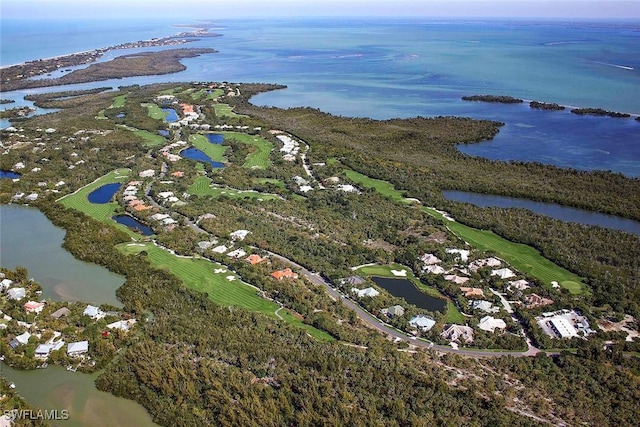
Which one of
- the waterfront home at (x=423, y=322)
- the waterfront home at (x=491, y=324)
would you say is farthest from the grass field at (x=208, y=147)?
the waterfront home at (x=491, y=324)

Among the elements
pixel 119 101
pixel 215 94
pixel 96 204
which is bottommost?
pixel 96 204

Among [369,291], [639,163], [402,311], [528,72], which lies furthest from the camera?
[528,72]

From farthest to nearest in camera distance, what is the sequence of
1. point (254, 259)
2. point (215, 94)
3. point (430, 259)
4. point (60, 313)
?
point (215, 94), point (254, 259), point (430, 259), point (60, 313)

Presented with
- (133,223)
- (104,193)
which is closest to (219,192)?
(133,223)

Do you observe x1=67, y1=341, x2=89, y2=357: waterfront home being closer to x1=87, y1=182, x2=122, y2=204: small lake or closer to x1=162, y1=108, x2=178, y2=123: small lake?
x1=87, y1=182, x2=122, y2=204: small lake

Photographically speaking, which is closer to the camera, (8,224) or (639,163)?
(8,224)

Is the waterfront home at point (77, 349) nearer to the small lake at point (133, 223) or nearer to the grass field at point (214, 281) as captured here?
the grass field at point (214, 281)

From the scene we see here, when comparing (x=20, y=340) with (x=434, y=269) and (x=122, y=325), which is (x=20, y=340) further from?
(x=434, y=269)

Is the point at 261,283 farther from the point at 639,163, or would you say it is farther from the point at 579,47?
the point at 579,47

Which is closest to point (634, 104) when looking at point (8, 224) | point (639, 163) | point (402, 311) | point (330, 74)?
point (639, 163)
